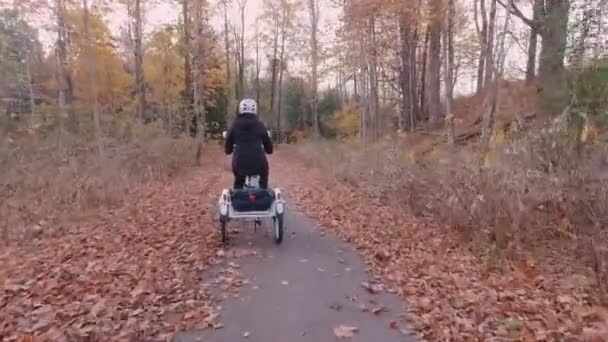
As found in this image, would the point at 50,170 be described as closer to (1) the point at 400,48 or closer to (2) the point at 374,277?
(2) the point at 374,277

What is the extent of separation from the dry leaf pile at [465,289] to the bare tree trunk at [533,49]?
5.91 meters

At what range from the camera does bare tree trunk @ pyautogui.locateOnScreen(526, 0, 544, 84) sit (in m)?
11.4

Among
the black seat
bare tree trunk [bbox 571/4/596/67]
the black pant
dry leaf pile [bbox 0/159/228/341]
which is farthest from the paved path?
bare tree trunk [bbox 571/4/596/67]

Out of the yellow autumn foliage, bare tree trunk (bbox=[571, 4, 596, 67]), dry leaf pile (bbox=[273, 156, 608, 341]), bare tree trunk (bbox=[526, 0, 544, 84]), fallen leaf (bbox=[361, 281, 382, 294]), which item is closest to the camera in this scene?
dry leaf pile (bbox=[273, 156, 608, 341])

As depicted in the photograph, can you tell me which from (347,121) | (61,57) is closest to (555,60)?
(61,57)

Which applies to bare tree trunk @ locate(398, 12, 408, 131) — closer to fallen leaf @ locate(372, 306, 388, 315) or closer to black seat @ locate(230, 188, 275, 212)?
black seat @ locate(230, 188, 275, 212)

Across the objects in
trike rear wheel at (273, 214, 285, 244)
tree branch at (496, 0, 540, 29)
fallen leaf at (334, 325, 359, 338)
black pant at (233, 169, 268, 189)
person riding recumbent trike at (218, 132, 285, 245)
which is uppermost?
tree branch at (496, 0, 540, 29)

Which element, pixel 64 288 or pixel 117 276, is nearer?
pixel 64 288

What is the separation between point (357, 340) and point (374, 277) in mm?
1847

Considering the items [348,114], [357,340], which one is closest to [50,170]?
[357,340]

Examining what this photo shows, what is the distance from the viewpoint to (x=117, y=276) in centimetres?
591

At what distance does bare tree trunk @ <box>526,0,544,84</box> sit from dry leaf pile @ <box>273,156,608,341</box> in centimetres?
591

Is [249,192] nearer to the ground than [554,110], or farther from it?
nearer to the ground

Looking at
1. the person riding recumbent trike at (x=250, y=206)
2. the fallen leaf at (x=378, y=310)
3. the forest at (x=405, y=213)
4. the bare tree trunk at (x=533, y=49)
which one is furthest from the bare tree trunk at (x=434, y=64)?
the fallen leaf at (x=378, y=310)
